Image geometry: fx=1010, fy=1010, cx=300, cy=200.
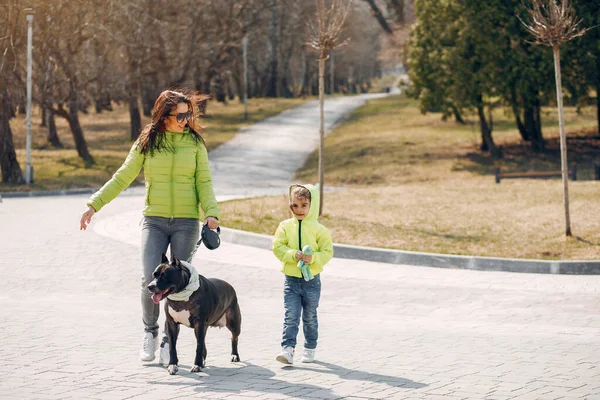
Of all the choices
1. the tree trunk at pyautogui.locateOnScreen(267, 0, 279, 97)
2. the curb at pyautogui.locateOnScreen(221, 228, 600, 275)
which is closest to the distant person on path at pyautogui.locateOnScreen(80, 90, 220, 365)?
the curb at pyautogui.locateOnScreen(221, 228, 600, 275)

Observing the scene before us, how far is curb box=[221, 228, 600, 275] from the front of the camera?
13.4 metres

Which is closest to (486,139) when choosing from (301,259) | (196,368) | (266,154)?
(266,154)

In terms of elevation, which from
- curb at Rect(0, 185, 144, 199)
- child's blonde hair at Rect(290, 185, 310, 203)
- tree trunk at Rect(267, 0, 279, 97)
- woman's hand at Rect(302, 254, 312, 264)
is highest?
tree trunk at Rect(267, 0, 279, 97)

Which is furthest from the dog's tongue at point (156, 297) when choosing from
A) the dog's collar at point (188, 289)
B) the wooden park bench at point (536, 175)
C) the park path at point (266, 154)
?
the wooden park bench at point (536, 175)

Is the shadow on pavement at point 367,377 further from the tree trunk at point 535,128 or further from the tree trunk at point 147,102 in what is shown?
the tree trunk at point 147,102

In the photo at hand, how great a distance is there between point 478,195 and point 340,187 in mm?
9467

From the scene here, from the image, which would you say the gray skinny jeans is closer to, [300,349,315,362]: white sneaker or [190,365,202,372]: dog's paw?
[190,365,202,372]: dog's paw

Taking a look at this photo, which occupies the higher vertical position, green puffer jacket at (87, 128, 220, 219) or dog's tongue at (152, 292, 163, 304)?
green puffer jacket at (87, 128, 220, 219)

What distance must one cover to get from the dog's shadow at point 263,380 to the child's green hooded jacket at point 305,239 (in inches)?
30.6

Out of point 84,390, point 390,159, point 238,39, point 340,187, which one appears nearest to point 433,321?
point 84,390

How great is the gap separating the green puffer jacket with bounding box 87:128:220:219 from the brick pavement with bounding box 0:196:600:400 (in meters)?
1.20

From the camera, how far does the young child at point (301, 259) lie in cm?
777

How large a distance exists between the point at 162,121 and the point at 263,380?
2.13 metres

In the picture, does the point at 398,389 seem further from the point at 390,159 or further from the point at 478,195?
the point at 390,159
